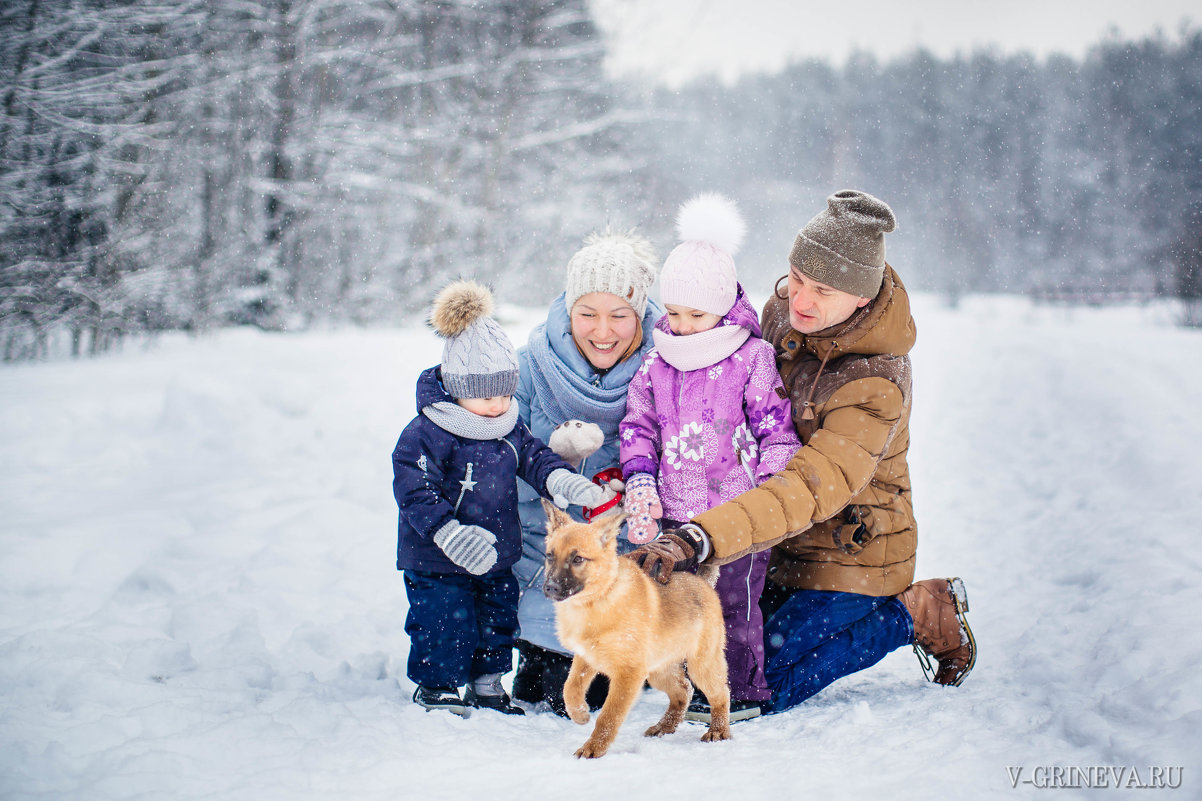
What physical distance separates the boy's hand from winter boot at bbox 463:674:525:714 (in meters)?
0.93

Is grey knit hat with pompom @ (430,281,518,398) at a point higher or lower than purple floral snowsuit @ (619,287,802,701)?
higher

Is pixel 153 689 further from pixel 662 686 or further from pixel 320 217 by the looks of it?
pixel 320 217

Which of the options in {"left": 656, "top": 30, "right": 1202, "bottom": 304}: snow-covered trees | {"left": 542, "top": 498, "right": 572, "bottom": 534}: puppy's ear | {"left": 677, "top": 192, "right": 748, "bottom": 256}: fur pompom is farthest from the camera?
{"left": 656, "top": 30, "right": 1202, "bottom": 304}: snow-covered trees

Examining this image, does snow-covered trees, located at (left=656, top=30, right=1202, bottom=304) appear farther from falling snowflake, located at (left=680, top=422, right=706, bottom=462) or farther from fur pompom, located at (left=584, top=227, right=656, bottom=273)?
falling snowflake, located at (left=680, top=422, right=706, bottom=462)

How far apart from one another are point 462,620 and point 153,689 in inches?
46.0

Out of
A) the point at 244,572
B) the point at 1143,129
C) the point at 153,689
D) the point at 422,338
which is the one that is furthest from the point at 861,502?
the point at 1143,129

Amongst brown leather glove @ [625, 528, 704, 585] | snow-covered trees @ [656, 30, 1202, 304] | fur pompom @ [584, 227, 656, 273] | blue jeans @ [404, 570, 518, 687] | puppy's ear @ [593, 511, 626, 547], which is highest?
snow-covered trees @ [656, 30, 1202, 304]

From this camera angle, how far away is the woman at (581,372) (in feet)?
11.3

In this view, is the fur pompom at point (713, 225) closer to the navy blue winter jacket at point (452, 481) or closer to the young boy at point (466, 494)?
the young boy at point (466, 494)

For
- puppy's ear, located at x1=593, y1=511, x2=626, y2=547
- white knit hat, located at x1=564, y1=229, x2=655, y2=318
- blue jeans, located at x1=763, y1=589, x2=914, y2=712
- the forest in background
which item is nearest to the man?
blue jeans, located at x1=763, y1=589, x2=914, y2=712

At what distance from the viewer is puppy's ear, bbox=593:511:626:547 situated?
249 centimetres

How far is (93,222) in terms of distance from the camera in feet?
31.3

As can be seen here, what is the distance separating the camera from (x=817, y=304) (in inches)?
126

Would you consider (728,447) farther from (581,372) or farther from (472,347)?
(472,347)
